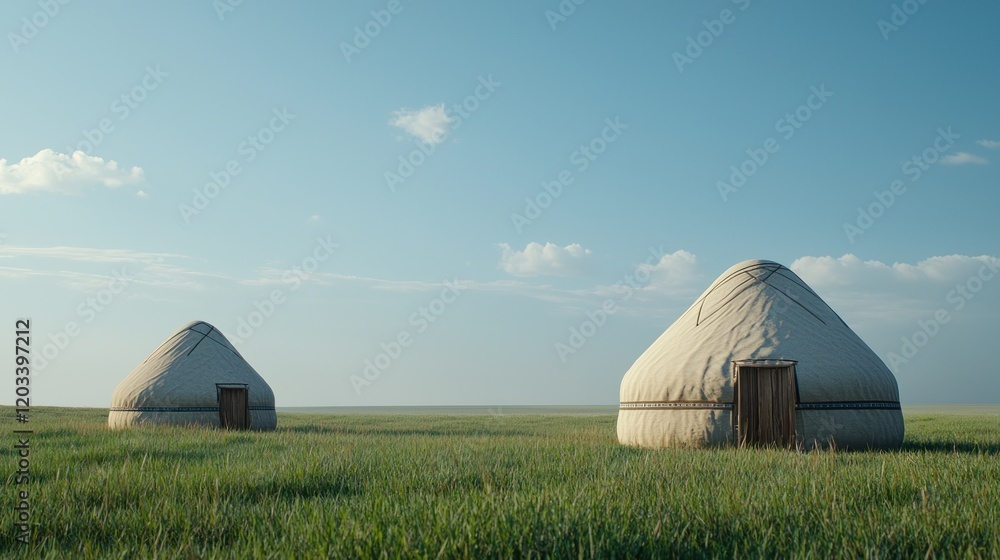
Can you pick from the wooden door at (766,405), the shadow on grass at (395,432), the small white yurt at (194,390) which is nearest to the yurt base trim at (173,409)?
the small white yurt at (194,390)

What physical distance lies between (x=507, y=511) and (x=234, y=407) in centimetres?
1372

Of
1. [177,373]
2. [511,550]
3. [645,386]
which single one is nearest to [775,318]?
[645,386]

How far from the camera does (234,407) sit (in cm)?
1566

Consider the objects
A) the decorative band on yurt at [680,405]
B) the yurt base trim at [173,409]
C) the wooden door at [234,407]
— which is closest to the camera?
the decorative band on yurt at [680,405]

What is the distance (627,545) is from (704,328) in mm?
8205

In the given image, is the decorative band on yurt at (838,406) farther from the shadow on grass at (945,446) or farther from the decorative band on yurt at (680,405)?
the decorative band on yurt at (680,405)

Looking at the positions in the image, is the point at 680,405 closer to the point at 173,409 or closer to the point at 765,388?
the point at 765,388

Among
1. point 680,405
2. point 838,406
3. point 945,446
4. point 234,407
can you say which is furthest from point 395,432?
point 945,446

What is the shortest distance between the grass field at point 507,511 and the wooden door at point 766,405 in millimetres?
3247

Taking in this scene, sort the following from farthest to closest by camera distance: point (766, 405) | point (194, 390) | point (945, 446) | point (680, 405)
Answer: point (194, 390), point (945, 446), point (680, 405), point (766, 405)

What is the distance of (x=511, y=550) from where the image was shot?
8.95ft

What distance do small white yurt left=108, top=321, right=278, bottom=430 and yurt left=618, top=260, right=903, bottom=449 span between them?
29.5 feet

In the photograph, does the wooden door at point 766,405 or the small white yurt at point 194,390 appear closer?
the wooden door at point 766,405

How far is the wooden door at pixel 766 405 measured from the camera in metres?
9.33
